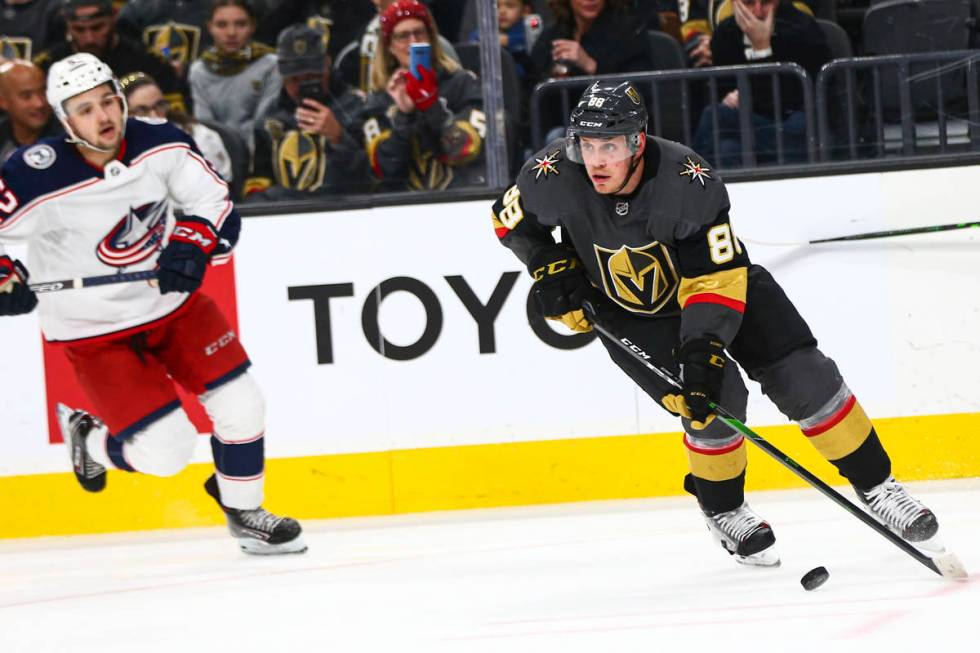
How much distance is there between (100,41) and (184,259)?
5.21 ft

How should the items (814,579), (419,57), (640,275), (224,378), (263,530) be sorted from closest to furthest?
1. (814,579)
2. (640,275)
3. (224,378)
4. (263,530)
5. (419,57)

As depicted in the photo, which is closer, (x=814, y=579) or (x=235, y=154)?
(x=814, y=579)

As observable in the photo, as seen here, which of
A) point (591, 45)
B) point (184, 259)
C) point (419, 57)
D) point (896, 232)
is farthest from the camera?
Answer: point (591, 45)

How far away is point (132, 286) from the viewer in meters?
3.98

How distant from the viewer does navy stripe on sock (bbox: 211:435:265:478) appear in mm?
4082

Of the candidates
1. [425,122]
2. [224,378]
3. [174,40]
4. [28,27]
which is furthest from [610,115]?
[28,27]

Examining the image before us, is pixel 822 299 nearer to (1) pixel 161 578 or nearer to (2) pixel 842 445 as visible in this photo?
(2) pixel 842 445

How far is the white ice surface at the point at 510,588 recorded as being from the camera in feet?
9.16

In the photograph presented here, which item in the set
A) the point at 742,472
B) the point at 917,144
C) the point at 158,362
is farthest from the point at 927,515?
the point at 158,362

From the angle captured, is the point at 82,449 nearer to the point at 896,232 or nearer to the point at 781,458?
the point at 781,458

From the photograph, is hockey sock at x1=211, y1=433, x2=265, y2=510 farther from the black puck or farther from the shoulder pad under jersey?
the black puck

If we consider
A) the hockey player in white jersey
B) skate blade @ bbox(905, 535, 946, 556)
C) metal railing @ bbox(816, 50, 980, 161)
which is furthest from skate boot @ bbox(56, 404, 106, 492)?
metal railing @ bbox(816, 50, 980, 161)

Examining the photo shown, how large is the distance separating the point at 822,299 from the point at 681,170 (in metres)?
1.48

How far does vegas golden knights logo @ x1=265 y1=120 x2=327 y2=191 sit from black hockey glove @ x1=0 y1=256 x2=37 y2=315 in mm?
1041
